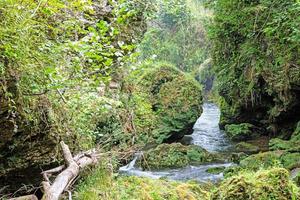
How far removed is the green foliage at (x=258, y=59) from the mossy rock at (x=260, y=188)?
6.14 metres

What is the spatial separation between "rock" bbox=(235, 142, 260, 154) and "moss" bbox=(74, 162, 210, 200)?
7.97 m

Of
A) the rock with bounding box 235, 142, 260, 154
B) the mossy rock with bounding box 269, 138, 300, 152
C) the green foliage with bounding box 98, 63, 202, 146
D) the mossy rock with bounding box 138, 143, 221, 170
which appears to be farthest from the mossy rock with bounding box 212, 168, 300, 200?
the green foliage with bounding box 98, 63, 202, 146

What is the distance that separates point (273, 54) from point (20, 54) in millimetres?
11319

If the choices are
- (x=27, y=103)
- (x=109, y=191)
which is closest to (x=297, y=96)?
(x=109, y=191)

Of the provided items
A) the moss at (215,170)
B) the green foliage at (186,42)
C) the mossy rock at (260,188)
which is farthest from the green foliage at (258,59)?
the green foliage at (186,42)

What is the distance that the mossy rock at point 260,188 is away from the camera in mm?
4410

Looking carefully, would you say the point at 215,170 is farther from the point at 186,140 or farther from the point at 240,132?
the point at 240,132

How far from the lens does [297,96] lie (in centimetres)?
1328

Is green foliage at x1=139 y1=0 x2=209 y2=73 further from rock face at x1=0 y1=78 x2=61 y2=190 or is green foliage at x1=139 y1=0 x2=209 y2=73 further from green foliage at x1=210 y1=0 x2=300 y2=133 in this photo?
rock face at x1=0 y1=78 x2=61 y2=190

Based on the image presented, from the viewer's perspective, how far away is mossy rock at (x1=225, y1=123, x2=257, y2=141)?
1596 cm

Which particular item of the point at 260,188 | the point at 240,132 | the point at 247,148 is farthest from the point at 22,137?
the point at 240,132

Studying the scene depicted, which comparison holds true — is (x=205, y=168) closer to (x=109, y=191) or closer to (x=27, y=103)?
(x=109, y=191)

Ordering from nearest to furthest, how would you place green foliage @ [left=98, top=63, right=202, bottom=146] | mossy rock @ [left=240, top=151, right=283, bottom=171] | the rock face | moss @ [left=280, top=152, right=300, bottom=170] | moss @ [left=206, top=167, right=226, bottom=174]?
the rock face → moss @ [left=280, top=152, right=300, bottom=170] → mossy rock @ [left=240, top=151, right=283, bottom=171] → moss @ [left=206, top=167, right=226, bottom=174] → green foliage @ [left=98, top=63, right=202, bottom=146]

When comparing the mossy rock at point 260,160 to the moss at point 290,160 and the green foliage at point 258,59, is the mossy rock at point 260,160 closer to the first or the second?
the moss at point 290,160
